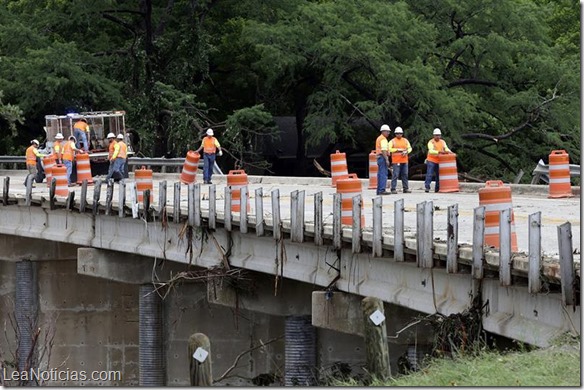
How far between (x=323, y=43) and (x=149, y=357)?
627 inches

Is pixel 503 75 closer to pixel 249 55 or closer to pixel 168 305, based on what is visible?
pixel 249 55

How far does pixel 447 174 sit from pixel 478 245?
49.0ft

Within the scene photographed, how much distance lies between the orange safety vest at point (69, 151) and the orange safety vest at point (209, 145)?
133 inches

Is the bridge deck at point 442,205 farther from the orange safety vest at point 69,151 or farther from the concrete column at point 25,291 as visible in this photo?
the concrete column at point 25,291

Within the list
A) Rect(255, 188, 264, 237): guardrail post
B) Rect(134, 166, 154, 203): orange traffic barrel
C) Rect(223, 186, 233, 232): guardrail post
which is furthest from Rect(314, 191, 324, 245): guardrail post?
Rect(134, 166, 154, 203): orange traffic barrel

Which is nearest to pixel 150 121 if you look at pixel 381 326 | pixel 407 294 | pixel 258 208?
pixel 258 208

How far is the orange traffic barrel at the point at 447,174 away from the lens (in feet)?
95.6

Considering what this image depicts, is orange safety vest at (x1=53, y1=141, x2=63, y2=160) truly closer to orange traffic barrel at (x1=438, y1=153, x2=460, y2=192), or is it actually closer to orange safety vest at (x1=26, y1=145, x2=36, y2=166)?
orange safety vest at (x1=26, y1=145, x2=36, y2=166)

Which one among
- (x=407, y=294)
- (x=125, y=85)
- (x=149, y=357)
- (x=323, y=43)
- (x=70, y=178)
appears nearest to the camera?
(x=407, y=294)

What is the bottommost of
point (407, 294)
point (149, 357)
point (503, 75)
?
point (149, 357)

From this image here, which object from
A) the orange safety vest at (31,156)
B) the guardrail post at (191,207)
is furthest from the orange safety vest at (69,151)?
the guardrail post at (191,207)

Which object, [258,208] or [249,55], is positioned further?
[249,55]

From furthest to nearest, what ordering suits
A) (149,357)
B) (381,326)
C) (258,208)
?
(149,357) < (258,208) < (381,326)

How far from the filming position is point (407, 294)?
55.0 ft
